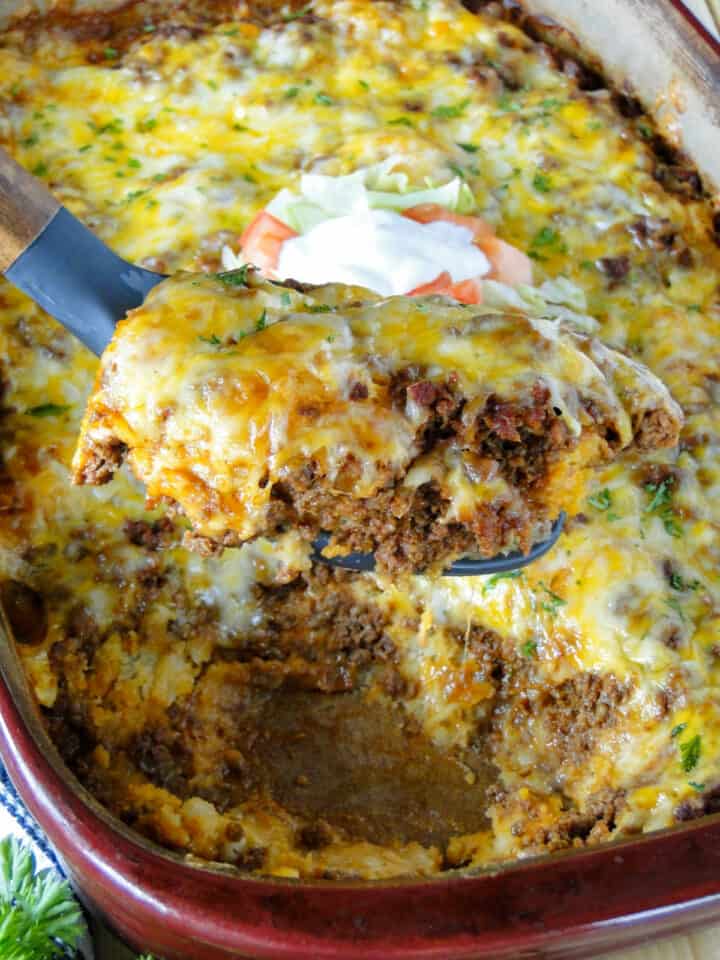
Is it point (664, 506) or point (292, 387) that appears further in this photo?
point (664, 506)

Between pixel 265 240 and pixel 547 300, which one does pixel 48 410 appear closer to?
pixel 265 240

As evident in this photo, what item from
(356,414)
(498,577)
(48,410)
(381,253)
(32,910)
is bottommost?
(32,910)

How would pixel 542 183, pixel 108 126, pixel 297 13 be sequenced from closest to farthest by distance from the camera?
pixel 542 183 → pixel 108 126 → pixel 297 13

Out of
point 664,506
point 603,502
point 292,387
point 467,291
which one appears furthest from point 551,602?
point 292,387

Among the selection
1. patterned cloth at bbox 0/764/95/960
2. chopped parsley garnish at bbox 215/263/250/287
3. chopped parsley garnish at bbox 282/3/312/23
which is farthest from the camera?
chopped parsley garnish at bbox 282/3/312/23

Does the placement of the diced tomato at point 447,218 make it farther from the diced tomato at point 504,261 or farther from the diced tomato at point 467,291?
the diced tomato at point 467,291

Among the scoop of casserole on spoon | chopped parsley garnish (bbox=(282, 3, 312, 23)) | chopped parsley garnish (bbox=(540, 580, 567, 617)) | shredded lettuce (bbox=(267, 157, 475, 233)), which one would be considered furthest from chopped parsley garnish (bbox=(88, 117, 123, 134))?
chopped parsley garnish (bbox=(540, 580, 567, 617))

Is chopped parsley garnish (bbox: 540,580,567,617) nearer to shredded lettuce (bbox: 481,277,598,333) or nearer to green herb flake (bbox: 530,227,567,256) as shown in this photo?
shredded lettuce (bbox: 481,277,598,333)
